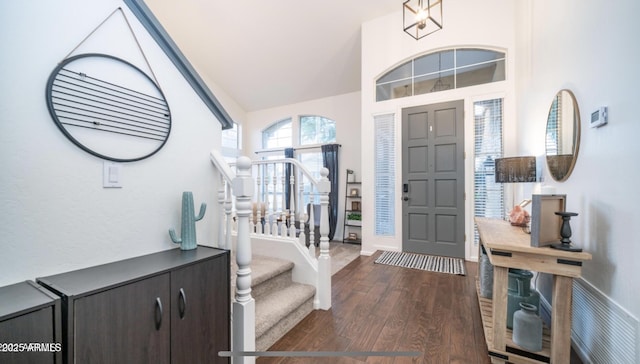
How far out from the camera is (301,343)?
1.81 metres

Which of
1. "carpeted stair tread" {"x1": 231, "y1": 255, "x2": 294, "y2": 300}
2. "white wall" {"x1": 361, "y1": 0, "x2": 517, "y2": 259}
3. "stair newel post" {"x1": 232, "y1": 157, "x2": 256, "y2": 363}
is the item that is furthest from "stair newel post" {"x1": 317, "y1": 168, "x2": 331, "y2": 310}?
"white wall" {"x1": 361, "y1": 0, "x2": 517, "y2": 259}

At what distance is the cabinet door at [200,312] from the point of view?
1.18 meters

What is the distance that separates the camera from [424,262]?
A: 11.7 ft

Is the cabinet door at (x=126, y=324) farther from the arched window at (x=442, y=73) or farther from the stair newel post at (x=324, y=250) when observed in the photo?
the arched window at (x=442, y=73)

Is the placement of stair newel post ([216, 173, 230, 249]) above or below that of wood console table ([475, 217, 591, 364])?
above

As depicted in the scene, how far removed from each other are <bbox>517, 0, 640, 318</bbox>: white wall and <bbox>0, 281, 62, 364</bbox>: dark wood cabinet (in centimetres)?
241

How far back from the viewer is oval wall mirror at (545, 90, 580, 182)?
1.85 m

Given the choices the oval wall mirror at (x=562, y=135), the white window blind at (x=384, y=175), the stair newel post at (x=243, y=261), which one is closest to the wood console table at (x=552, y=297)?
the oval wall mirror at (x=562, y=135)

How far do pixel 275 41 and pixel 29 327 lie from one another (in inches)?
200

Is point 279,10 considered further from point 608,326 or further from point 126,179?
point 608,326

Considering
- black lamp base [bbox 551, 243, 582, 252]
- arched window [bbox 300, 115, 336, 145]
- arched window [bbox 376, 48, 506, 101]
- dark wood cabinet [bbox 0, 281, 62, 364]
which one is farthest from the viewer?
arched window [bbox 300, 115, 336, 145]

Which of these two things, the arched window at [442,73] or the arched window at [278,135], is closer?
the arched window at [442,73]

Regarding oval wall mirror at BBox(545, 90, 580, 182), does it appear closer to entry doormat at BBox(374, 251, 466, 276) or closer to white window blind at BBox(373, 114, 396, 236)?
entry doormat at BBox(374, 251, 466, 276)

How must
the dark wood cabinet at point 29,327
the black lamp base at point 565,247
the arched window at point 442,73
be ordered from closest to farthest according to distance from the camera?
the dark wood cabinet at point 29,327, the black lamp base at point 565,247, the arched window at point 442,73
